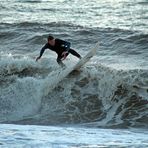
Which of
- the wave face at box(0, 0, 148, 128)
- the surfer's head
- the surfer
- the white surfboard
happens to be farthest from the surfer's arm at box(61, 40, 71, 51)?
the wave face at box(0, 0, 148, 128)

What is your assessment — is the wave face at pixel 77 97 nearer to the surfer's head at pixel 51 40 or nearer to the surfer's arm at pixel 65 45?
the surfer's arm at pixel 65 45

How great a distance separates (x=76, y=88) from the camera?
1460 centimetres

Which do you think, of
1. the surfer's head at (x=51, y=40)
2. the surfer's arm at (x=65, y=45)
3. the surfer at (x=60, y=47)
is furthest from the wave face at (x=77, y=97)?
the surfer's head at (x=51, y=40)

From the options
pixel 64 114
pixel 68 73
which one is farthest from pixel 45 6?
pixel 64 114

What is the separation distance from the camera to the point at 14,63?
1689 cm

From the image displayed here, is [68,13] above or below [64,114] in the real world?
above

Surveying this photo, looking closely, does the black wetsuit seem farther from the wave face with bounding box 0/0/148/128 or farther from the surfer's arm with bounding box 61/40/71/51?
the wave face with bounding box 0/0/148/128

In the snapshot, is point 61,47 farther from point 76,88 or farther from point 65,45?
point 76,88

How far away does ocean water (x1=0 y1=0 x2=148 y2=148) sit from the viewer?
934 cm

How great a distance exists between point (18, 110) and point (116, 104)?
262cm

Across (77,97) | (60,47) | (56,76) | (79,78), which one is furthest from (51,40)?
(77,97)

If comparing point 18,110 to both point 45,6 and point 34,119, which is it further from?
point 45,6

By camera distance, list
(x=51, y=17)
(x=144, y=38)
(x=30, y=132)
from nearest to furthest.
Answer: (x=30, y=132), (x=144, y=38), (x=51, y=17)

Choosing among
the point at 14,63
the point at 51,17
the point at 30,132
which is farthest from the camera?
the point at 51,17
